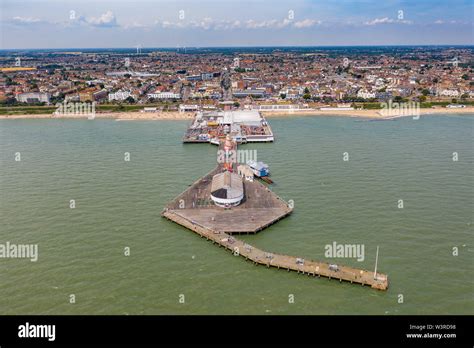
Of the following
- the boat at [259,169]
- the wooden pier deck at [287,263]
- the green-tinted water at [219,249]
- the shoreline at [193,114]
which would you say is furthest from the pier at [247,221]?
the shoreline at [193,114]

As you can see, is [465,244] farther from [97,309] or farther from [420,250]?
[97,309]

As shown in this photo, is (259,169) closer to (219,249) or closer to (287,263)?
(219,249)

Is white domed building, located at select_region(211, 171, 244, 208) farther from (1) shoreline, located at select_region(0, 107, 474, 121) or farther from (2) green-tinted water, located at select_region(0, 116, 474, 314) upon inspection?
(1) shoreline, located at select_region(0, 107, 474, 121)

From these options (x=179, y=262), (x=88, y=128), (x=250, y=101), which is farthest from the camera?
(x=250, y=101)

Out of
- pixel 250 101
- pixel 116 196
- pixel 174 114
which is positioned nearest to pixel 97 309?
pixel 116 196

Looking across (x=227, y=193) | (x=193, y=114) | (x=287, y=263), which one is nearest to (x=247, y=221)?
(x=227, y=193)

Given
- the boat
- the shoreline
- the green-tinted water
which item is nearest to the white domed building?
the green-tinted water
